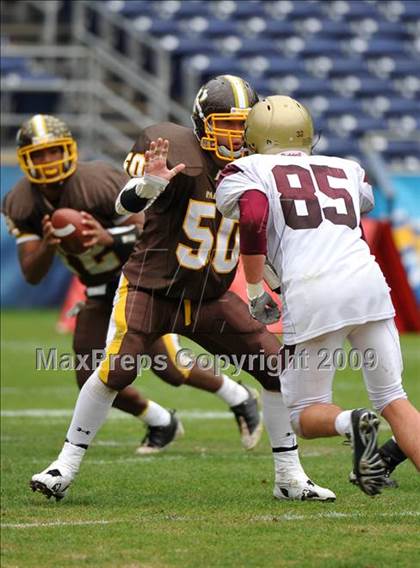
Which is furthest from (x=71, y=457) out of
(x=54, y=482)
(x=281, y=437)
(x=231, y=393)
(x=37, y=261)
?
(x=231, y=393)

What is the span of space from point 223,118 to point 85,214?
1.10 metres

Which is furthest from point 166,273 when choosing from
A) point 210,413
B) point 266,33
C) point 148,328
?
point 266,33

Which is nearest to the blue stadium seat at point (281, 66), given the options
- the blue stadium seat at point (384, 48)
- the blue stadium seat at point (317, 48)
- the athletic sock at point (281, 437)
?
the blue stadium seat at point (317, 48)

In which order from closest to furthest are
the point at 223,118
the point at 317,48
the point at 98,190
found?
the point at 223,118 < the point at 98,190 < the point at 317,48

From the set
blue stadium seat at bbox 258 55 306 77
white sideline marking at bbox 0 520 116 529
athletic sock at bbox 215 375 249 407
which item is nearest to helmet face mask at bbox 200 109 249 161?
white sideline marking at bbox 0 520 116 529

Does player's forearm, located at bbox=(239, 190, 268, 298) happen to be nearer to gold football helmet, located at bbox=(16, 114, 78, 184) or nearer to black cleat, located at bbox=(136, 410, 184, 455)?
gold football helmet, located at bbox=(16, 114, 78, 184)

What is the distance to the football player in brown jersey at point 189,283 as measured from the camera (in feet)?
15.2

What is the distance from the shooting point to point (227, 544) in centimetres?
373

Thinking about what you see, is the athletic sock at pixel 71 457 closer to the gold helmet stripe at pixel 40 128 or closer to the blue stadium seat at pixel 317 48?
the gold helmet stripe at pixel 40 128

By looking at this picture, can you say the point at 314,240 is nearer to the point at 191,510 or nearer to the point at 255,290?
the point at 255,290

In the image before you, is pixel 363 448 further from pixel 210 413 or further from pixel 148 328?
pixel 210 413

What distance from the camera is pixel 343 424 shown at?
12.6ft

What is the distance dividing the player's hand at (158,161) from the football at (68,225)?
104 centimetres

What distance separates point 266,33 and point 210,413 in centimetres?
1048
